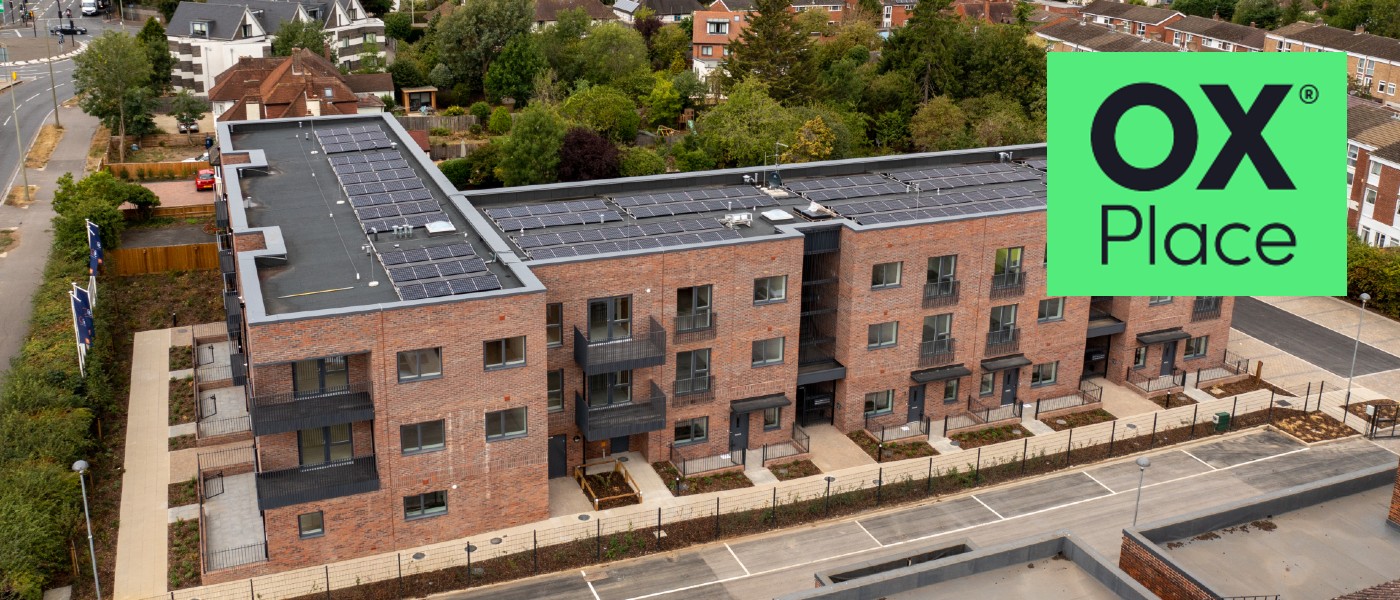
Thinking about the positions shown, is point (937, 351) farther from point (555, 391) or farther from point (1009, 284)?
point (555, 391)

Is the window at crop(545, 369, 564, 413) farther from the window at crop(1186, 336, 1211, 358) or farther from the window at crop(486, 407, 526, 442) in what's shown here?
the window at crop(1186, 336, 1211, 358)

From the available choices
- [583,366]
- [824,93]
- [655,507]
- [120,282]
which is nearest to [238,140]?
[120,282]

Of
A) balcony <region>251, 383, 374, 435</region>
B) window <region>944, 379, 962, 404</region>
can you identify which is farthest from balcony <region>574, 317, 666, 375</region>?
window <region>944, 379, 962, 404</region>

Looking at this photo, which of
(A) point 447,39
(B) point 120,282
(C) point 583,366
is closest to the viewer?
(C) point 583,366

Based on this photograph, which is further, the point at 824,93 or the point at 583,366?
the point at 824,93

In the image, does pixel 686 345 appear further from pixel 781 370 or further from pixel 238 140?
pixel 238 140

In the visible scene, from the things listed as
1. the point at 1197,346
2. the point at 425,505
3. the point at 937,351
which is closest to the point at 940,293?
the point at 937,351
